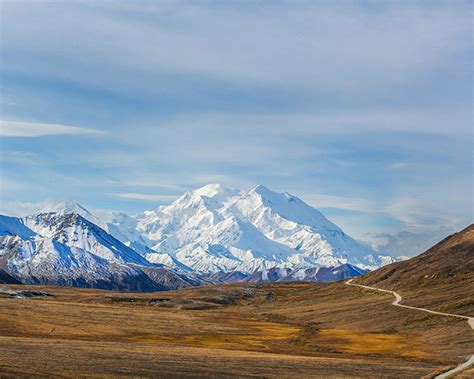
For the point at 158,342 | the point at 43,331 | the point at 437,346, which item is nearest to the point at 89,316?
the point at 43,331

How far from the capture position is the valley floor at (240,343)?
74.4 meters

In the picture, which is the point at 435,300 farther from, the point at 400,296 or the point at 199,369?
the point at 199,369

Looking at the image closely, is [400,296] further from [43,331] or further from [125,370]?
[125,370]

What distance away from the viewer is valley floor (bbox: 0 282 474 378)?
244 ft

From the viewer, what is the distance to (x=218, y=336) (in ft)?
418

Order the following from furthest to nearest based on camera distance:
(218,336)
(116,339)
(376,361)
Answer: (218,336) < (116,339) < (376,361)

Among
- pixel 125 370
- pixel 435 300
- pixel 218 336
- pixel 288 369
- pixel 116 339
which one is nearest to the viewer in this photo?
pixel 125 370

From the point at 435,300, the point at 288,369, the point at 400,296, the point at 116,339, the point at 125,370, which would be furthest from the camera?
the point at 400,296

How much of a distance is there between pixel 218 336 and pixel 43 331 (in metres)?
32.2

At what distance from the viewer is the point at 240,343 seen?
381 ft

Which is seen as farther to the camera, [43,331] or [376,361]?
[43,331]

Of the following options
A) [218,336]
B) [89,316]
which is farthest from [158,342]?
[89,316]

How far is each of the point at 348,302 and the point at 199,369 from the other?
12679 centimetres

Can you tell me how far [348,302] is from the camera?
640 feet
